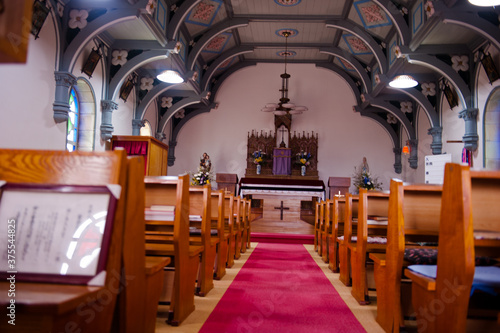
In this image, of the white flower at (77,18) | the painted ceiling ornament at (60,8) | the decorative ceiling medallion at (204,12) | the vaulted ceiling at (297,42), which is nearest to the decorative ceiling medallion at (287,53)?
the vaulted ceiling at (297,42)

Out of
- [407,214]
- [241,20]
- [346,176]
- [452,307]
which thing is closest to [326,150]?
[346,176]

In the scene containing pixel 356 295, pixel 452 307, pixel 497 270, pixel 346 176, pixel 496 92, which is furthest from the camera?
pixel 346 176

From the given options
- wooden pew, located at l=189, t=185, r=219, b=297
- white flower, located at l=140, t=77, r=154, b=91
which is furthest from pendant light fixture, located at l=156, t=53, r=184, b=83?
wooden pew, located at l=189, t=185, r=219, b=297

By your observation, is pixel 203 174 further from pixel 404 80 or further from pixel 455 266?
pixel 455 266

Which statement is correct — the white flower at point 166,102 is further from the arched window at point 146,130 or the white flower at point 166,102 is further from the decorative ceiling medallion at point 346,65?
the decorative ceiling medallion at point 346,65

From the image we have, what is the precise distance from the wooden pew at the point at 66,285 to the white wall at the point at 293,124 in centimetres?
1191

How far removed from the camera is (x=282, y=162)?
1287 centimetres

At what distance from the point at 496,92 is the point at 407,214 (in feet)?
19.5

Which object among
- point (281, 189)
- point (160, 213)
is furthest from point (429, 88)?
point (160, 213)

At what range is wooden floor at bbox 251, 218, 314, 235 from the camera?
8844 mm

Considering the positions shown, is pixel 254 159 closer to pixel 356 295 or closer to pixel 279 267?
pixel 279 267

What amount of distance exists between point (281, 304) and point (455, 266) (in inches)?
74.6

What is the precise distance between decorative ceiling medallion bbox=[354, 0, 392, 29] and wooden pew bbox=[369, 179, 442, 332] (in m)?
7.24

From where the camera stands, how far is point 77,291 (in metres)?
1.26
